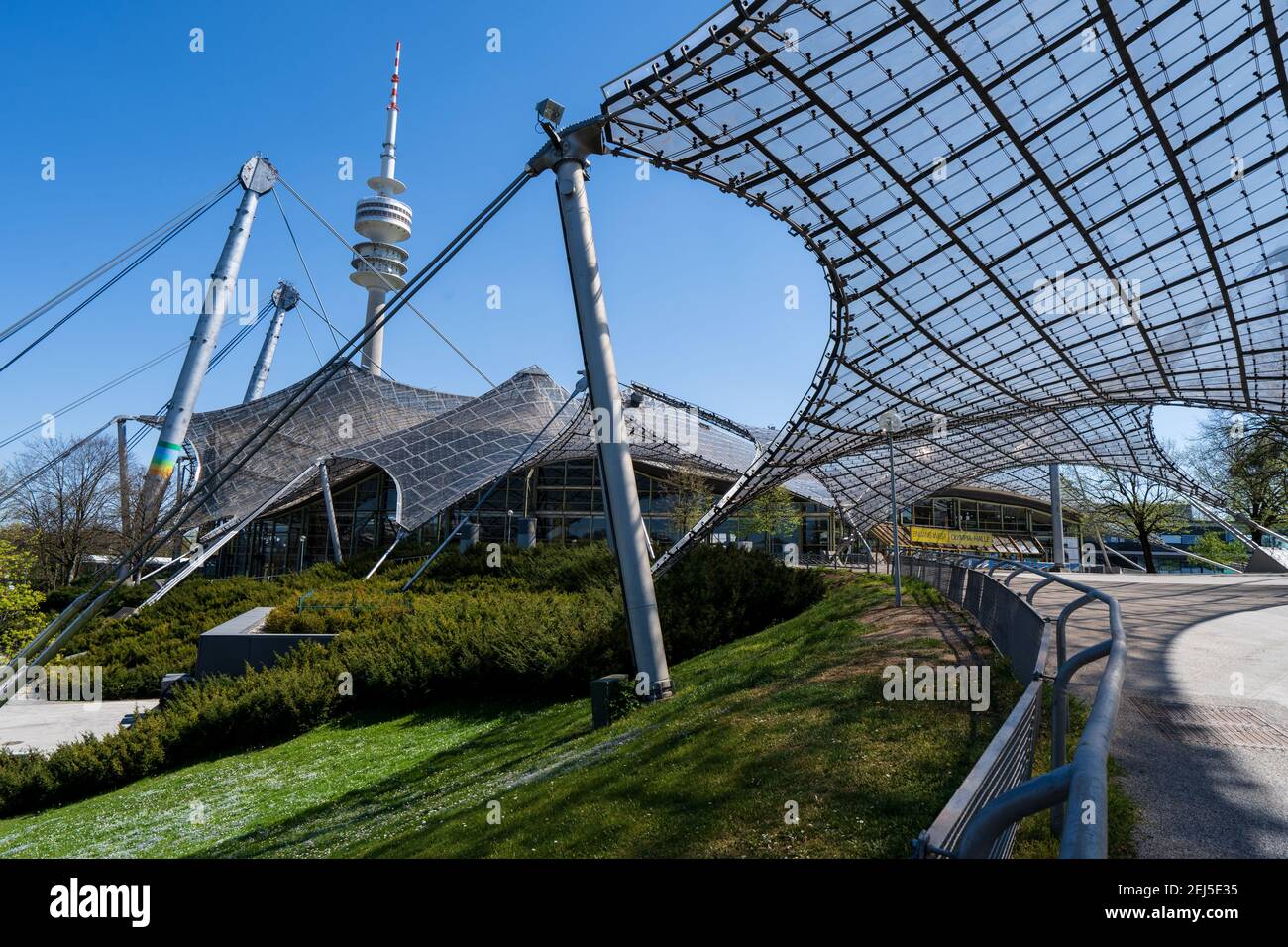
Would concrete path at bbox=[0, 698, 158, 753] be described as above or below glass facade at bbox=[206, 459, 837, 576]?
below

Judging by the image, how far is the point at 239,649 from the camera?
2173 centimetres

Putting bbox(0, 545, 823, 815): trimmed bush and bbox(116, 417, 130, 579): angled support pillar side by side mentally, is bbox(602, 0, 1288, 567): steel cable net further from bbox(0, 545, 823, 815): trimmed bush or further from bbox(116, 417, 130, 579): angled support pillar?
bbox(116, 417, 130, 579): angled support pillar

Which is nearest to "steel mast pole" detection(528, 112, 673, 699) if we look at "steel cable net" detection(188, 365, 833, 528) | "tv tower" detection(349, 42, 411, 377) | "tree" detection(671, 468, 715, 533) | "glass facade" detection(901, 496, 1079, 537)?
"steel cable net" detection(188, 365, 833, 528)

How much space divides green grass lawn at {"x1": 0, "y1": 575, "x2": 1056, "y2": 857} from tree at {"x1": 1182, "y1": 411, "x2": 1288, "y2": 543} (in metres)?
22.6

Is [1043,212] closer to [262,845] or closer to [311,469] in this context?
[262,845]

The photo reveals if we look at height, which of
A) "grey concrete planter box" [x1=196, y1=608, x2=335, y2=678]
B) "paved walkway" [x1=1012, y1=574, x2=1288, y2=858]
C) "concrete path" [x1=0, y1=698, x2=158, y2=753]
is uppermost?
"paved walkway" [x1=1012, y1=574, x2=1288, y2=858]

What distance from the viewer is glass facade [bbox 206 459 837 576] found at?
55.3 meters

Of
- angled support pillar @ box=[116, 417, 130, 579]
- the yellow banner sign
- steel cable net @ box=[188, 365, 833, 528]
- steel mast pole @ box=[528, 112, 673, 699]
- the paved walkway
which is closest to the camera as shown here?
the paved walkway

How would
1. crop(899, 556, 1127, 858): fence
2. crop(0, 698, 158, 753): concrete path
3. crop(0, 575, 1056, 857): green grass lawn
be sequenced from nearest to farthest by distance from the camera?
crop(899, 556, 1127, 858): fence → crop(0, 575, 1056, 857): green grass lawn → crop(0, 698, 158, 753): concrete path

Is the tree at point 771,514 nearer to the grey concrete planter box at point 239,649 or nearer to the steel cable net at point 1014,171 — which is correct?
the steel cable net at point 1014,171

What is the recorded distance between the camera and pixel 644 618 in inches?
531

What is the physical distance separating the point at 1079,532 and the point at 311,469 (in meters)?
63.0

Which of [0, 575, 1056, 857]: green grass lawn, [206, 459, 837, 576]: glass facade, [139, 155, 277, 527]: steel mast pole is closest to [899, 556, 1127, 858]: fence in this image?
[0, 575, 1056, 857]: green grass lawn

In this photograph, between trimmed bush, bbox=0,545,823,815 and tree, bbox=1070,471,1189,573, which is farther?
tree, bbox=1070,471,1189,573
